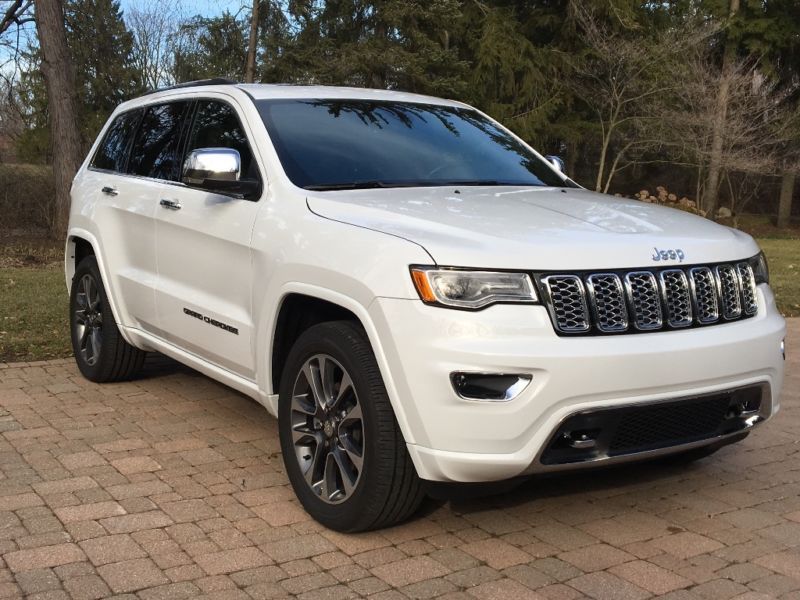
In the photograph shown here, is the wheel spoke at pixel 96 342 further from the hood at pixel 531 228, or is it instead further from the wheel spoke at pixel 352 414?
the wheel spoke at pixel 352 414

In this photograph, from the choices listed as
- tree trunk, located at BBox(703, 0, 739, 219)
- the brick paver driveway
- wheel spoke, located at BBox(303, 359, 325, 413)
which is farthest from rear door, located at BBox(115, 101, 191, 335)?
tree trunk, located at BBox(703, 0, 739, 219)

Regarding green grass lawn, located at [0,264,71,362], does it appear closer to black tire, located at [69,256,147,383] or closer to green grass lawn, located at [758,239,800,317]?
black tire, located at [69,256,147,383]

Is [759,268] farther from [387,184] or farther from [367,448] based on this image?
[367,448]

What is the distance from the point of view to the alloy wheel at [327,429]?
12.6ft

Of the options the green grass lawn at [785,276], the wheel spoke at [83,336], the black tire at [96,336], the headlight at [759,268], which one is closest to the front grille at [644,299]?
the headlight at [759,268]

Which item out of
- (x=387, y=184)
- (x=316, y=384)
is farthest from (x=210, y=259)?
(x=316, y=384)

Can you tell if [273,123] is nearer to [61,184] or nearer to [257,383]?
[257,383]

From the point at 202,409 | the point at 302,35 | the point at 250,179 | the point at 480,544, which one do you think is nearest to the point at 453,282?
the point at 480,544

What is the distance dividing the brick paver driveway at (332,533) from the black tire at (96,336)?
2.62 feet

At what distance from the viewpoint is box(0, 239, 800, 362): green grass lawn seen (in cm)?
759

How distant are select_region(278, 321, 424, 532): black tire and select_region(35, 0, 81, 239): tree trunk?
14.2m

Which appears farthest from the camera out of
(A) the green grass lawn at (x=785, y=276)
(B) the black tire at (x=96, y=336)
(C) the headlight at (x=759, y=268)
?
(A) the green grass lawn at (x=785, y=276)

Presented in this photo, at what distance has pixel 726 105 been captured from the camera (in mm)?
29391

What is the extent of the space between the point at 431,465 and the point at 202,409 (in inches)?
107
